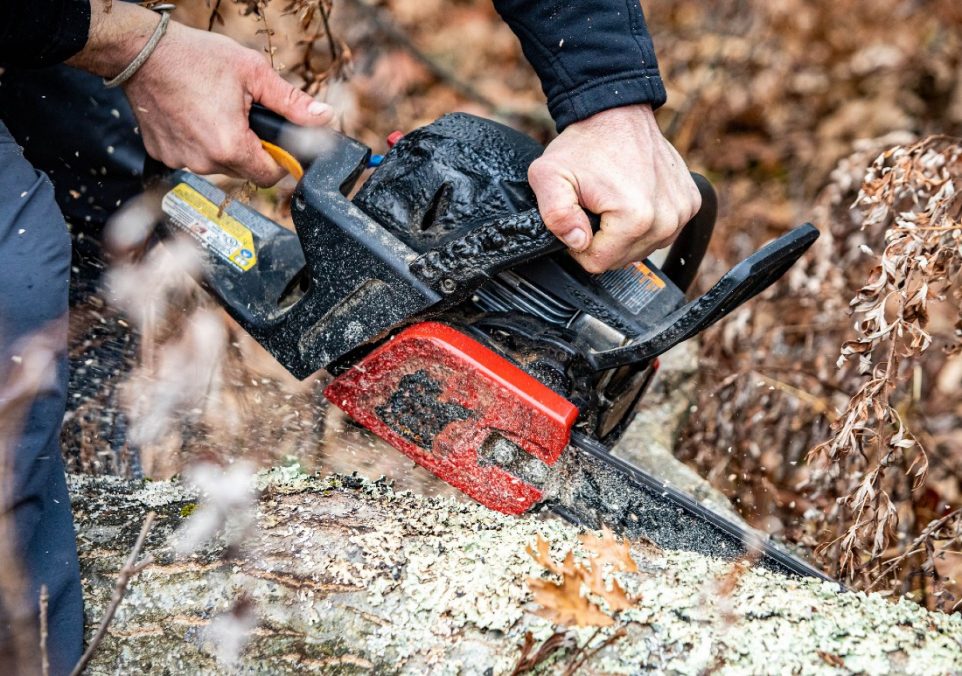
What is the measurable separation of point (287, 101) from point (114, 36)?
16.2 inches

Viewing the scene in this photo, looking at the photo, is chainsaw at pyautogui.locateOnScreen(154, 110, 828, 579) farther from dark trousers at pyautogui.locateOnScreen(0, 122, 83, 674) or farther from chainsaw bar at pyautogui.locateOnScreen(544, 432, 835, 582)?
dark trousers at pyautogui.locateOnScreen(0, 122, 83, 674)

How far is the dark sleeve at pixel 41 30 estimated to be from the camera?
1.65 meters

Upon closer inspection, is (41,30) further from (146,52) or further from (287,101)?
(287,101)

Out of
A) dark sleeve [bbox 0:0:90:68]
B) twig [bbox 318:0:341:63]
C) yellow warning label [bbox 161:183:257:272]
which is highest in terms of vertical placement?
dark sleeve [bbox 0:0:90:68]

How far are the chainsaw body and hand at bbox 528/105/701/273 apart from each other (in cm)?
8

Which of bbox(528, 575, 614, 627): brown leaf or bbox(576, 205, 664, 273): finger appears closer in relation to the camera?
bbox(528, 575, 614, 627): brown leaf

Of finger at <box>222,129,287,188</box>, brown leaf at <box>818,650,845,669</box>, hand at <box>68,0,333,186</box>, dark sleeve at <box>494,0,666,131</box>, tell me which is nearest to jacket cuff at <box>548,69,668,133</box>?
dark sleeve at <box>494,0,666,131</box>

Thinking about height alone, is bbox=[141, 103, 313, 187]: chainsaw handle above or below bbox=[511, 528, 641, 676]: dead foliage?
above

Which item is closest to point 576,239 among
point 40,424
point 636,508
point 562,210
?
point 562,210

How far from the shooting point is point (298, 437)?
7.86ft

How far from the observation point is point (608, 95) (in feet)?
6.06

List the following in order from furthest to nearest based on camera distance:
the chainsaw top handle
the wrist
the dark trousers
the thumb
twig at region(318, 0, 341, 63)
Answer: twig at region(318, 0, 341, 63) < the thumb < the wrist < the chainsaw top handle < the dark trousers

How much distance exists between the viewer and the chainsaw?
5.80 feet

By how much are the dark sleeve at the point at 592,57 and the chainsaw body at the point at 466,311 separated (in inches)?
6.0
